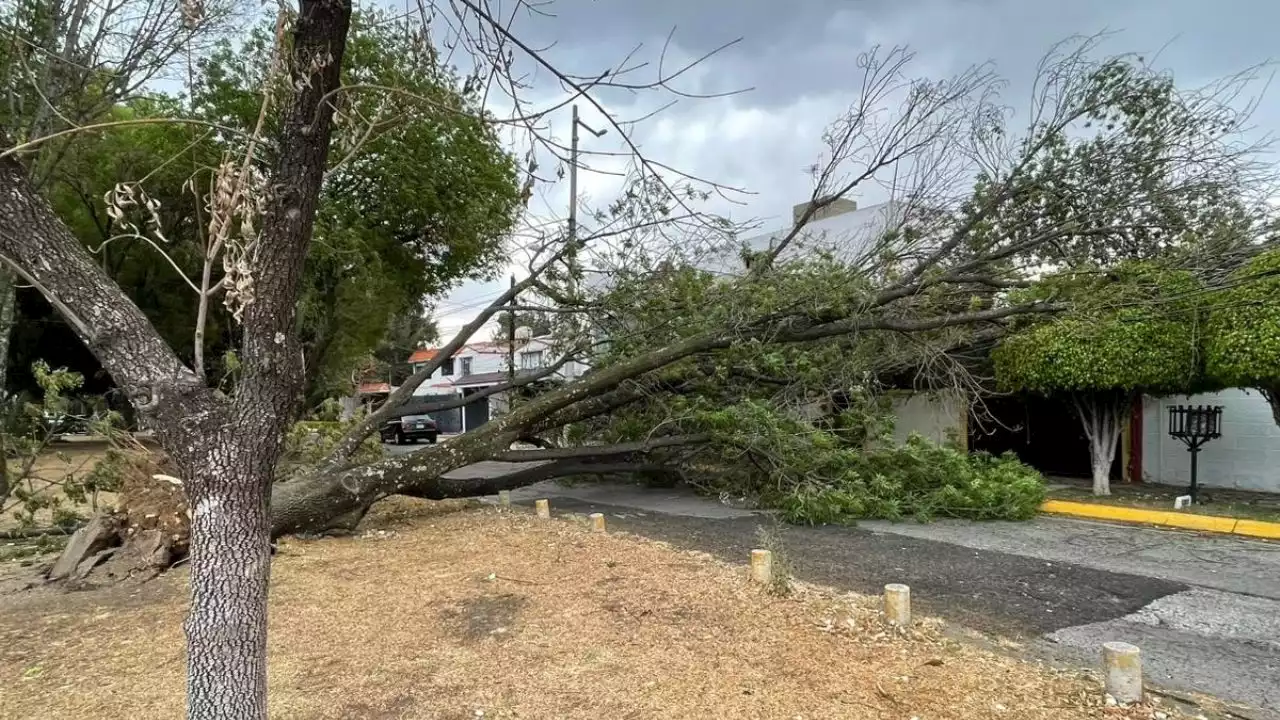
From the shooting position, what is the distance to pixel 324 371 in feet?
62.6

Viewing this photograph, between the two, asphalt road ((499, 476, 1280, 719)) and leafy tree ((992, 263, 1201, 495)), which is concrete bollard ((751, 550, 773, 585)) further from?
leafy tree ((992, 263, 1201, 495))

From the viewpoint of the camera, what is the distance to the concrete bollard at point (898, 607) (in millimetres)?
4301

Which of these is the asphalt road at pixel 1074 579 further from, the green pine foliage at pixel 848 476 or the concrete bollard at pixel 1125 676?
the concrete bollard at pixel 1125 676

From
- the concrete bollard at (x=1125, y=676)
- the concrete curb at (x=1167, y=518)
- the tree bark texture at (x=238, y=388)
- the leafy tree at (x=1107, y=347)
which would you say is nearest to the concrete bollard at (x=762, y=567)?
the concrete bollard at (x=1125, y=676)

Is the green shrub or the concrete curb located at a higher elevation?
the green shrub

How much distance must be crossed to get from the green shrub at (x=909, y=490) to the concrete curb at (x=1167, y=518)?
1.53ft

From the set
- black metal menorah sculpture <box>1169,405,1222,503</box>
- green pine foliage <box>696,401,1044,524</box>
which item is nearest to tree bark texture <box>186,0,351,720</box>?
green pine foliage <box>696,401,1044,524</box>

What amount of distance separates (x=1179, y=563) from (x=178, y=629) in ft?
24.0

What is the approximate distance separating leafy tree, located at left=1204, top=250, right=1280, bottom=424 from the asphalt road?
82.4 inches

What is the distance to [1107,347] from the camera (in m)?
9.67

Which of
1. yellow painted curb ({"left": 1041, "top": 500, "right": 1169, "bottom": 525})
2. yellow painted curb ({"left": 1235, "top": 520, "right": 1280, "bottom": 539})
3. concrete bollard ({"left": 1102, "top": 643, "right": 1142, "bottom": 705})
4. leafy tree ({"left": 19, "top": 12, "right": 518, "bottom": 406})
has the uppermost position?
leafy tree ({"left": 19, "top": 12, "right": 518, "bottom": 406})

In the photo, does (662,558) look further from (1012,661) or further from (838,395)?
(838,395)

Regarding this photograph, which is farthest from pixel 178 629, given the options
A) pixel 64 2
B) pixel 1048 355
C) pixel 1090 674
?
pixel 1048 355

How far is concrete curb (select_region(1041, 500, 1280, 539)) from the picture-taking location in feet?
24.9
